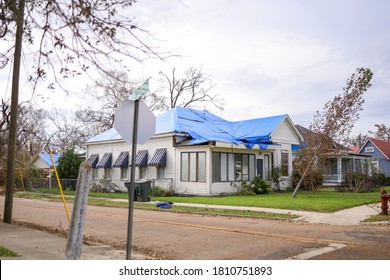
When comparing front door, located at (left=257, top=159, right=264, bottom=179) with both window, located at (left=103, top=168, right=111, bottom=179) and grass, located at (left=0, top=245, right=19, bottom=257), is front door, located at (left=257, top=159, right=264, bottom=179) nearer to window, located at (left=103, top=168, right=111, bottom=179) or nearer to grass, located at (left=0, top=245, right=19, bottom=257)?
window, located at (left=103, top=168, right=111, bottom=179)

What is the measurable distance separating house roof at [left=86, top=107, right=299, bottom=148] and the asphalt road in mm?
11790

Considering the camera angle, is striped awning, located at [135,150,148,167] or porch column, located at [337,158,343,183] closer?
striped awning, located at [135,150,148,167]

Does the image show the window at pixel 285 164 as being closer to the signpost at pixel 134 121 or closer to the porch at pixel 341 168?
the porch at pixel 341 168

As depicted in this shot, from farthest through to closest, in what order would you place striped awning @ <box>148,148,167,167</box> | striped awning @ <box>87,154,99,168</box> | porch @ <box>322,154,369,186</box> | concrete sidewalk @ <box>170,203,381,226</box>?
porch @ <box>322,154,369,186</box> < striped awning @ <box>87,154,99,168</box> < striped awning @ <box>148,148,167,167</box> < concrete sidewalk @ <box>170,203,381,226</box>

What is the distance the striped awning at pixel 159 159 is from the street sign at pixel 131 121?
→ 1953 centimetres

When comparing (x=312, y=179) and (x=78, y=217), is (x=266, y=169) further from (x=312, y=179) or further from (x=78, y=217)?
(x=78, y=217)

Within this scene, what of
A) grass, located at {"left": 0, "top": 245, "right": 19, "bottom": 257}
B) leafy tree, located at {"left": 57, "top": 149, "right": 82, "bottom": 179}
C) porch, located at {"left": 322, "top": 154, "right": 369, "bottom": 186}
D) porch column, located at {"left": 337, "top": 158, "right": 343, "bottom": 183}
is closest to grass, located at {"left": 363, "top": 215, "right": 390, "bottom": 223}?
grass, located at {"left": 0, "top": 245, "right": 19, "bottom": 257}

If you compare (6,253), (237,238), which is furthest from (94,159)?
(6,253)

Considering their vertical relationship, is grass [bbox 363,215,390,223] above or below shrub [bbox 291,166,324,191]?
below

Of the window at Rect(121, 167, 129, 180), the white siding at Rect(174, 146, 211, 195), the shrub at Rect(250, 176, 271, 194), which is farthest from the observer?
the window at Rect(121, 167, 129, 180)

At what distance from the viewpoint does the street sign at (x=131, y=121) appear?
7.02 metres

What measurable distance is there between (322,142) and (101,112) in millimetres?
35617

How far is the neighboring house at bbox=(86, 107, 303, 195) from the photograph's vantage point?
83.0 ft

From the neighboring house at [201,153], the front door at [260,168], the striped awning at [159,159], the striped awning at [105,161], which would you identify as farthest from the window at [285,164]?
the striped awning at [105,161]
